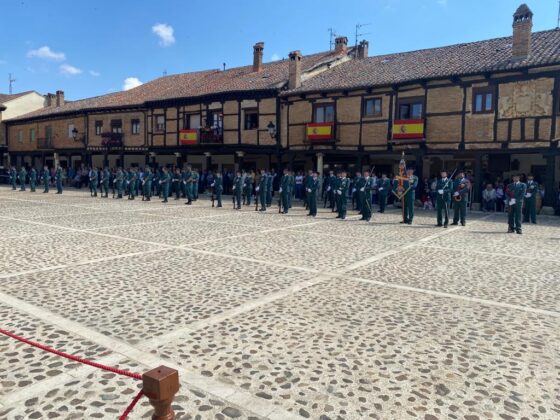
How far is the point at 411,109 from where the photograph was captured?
69.5 feet

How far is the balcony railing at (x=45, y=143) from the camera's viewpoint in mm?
38000

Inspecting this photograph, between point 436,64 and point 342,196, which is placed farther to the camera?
point 436,64

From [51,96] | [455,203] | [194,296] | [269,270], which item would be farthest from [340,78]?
[51,96]

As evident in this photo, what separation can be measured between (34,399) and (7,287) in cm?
353

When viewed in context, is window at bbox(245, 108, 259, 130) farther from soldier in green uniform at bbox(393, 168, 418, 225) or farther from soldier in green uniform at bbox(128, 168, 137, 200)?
soldier in green uniform at bbox(393, 168, 418, 225)

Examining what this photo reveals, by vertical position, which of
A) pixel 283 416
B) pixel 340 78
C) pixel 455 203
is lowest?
pixel 283 416

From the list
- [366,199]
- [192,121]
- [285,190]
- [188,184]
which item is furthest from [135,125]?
[366,199]

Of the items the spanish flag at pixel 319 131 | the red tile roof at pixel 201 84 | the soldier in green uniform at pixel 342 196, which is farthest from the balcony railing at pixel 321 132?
the soldier in green uniform at pixel 342 196

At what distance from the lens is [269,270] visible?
763 centimetres

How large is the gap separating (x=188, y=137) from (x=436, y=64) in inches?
588

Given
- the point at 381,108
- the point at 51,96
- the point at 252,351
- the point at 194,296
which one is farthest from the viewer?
the point at 51,96

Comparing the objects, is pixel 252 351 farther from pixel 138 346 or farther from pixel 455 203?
pixel 455 203

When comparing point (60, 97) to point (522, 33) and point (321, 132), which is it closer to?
point (321, 132)

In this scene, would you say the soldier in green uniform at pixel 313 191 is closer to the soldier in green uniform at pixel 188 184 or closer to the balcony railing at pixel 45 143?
the soldier in green uniform at pixel 188 184
